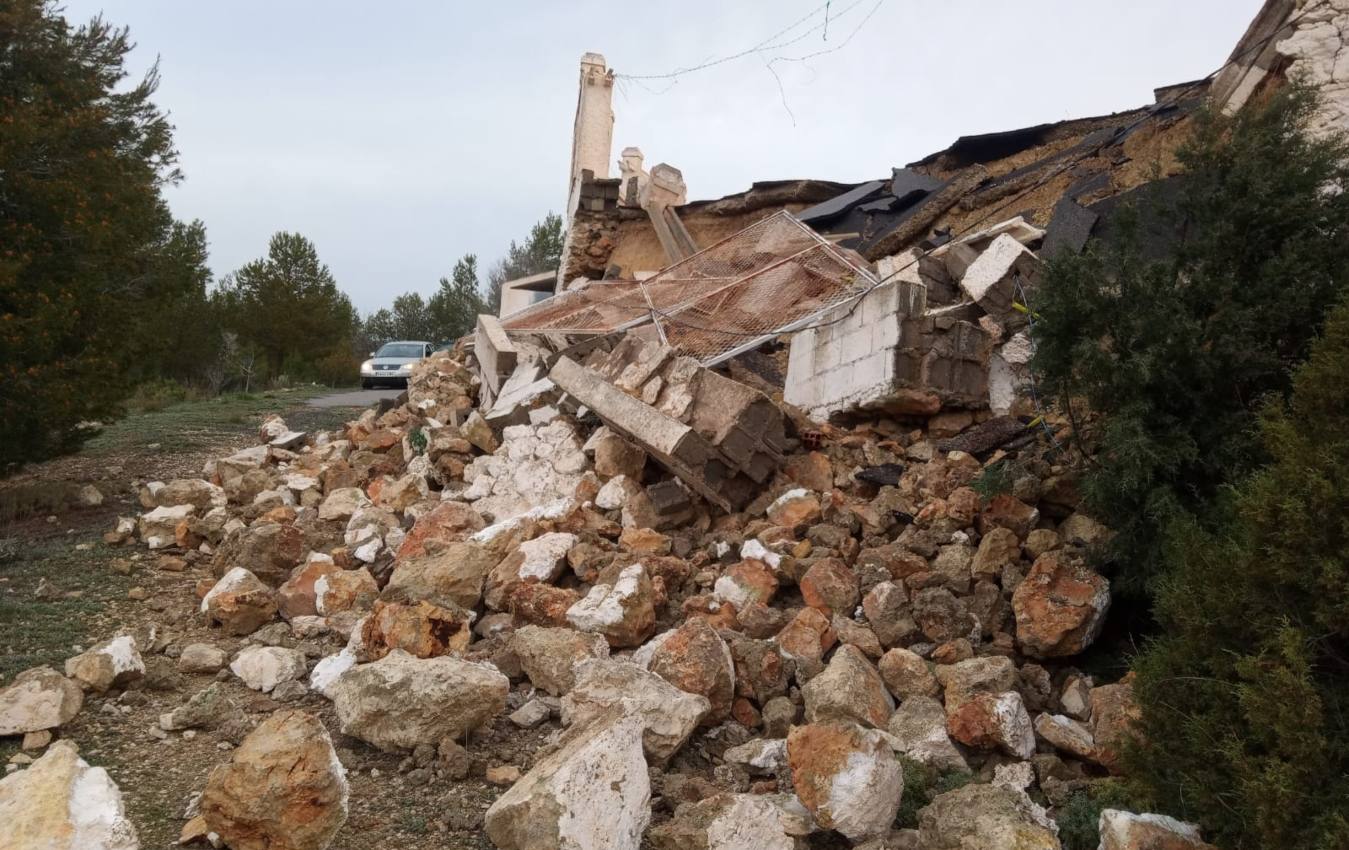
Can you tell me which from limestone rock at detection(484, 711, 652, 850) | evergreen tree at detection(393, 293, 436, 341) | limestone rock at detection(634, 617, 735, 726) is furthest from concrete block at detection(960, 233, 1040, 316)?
evergreen tree at detection(393, 293, 436, 341)

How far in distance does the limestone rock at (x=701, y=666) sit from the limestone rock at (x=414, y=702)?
84cm

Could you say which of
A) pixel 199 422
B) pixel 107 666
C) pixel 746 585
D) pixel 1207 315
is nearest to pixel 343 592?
pixel 107 666

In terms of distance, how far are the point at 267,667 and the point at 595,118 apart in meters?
14.1

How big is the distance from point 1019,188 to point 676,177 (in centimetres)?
663

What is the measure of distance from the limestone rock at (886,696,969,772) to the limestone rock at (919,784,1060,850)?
476 mm

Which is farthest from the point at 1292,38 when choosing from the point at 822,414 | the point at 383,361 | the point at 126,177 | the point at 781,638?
the point at 383,361

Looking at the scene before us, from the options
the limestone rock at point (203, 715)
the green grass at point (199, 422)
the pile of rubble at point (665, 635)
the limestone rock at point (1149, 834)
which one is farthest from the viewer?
the green grass at point (199, 422)

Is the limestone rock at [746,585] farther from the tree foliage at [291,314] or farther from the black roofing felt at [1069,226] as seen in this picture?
the tree foliage at [291,314]

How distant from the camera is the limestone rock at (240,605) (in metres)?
6.03

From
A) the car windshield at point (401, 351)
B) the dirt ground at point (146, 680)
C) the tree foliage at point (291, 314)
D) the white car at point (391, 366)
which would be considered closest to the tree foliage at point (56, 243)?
the dirt ground at point (146, 680)

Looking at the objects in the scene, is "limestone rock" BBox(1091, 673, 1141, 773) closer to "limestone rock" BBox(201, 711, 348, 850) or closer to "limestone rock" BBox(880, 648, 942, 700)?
"limestone rock" BBox(880, 648, 942, 700)

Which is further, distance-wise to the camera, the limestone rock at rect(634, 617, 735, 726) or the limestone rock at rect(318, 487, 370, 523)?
the limestone rock at rect(318, 487, 370, 523)

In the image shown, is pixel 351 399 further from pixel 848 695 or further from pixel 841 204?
pixel 848 695

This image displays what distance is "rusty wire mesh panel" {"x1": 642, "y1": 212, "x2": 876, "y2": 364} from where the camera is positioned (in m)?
8.27
